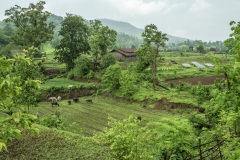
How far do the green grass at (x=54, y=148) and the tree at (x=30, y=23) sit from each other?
31598 mm

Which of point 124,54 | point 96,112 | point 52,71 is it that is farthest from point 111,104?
point 124,54

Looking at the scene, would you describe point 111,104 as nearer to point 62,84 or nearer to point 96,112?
point 96,112

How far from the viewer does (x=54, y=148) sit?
970 cm

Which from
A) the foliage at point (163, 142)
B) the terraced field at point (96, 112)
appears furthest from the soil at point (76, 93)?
the foliage at point (163, 142)

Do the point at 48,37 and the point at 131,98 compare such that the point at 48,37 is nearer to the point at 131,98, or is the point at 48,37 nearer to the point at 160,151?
the point at 131,98

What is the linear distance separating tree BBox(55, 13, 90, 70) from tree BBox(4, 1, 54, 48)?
278cm

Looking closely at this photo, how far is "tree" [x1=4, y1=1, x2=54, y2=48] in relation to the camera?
38.2 metres

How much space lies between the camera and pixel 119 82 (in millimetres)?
30000

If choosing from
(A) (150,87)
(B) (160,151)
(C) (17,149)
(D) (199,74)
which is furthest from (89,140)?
(D) (199,74)

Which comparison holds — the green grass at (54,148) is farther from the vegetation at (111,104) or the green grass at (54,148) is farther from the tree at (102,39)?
the tree at (102,39)

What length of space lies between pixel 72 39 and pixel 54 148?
32.8 metres

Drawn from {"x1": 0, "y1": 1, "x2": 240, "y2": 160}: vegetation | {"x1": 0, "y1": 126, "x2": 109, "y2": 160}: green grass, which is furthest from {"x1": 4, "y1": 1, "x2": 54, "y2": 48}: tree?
{"x1": 0, "y1": 126, "x2": 109, "y2": 160}: green grass

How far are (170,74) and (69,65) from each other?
18111mm

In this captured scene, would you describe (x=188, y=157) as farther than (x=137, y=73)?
No
